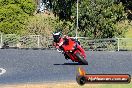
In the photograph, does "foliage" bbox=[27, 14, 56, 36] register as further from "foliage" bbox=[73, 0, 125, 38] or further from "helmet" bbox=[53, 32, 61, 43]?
"helmet" bbox=[53, 32, 61, 43]

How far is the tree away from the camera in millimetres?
44031

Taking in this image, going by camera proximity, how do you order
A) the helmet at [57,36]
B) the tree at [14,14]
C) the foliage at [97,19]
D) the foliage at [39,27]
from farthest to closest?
the tree at [14,14] < the foliage at [39,27] < the foliage at [97,19] < the helmet at [57,36]

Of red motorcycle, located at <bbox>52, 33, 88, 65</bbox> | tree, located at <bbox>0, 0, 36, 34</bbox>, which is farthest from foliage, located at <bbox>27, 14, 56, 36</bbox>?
red motorcycle, located at <bbox>52, 33, 88, 65</bbox>

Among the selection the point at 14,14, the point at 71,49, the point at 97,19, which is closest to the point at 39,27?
the point at 14,14

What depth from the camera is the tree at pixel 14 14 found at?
144 ft

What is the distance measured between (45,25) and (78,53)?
26.2 meters

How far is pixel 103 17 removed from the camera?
39.6 metres

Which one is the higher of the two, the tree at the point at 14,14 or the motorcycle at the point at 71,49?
the tree at the point at 14,14

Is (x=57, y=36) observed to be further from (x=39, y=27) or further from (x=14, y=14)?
(x=14, y=14)

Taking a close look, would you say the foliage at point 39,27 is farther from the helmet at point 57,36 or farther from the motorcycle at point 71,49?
the helmet at point 57,36

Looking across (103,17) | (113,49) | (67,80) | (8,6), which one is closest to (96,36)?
(103,17)

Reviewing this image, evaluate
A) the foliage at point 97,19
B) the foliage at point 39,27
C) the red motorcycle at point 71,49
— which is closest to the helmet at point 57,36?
the red motorcycle at point 71,49

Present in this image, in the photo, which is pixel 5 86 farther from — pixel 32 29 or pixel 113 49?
pixel 32 29

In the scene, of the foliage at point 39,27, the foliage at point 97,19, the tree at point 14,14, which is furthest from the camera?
the tree at point 14,14
